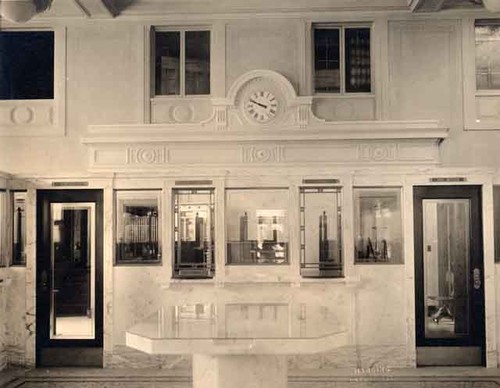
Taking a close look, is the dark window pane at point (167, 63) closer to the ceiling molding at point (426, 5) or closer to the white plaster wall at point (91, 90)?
the white plaster wall at point (91, 90)

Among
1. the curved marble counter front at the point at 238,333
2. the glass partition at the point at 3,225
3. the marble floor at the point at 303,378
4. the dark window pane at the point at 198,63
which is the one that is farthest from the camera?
the dark window pane at the point at 198,63

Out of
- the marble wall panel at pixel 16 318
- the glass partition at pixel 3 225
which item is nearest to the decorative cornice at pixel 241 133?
the glass partition at pixel 3 225

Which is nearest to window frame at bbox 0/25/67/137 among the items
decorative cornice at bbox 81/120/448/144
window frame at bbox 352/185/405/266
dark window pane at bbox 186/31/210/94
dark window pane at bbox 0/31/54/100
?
dark window pane at bbox 0/31/54/100

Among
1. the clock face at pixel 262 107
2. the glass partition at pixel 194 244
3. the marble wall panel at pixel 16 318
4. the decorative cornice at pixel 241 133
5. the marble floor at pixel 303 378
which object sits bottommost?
the marble floor at pixel 303 378

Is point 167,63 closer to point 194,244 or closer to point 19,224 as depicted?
point 194,244

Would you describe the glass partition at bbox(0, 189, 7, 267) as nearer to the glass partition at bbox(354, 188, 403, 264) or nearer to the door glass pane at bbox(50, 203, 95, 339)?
the door glass pane at bbox(50, 203, 95, 339)

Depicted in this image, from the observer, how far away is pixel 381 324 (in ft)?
14.2

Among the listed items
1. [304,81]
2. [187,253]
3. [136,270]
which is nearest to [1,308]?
[136,270]

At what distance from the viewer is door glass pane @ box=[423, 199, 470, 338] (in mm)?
4312

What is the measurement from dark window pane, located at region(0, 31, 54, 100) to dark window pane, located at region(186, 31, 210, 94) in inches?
37.2

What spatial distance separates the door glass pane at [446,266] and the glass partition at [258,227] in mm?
998

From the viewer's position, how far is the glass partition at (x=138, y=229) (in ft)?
14.3

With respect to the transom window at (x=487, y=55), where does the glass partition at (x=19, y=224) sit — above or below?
below

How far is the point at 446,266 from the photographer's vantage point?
14.2ft
